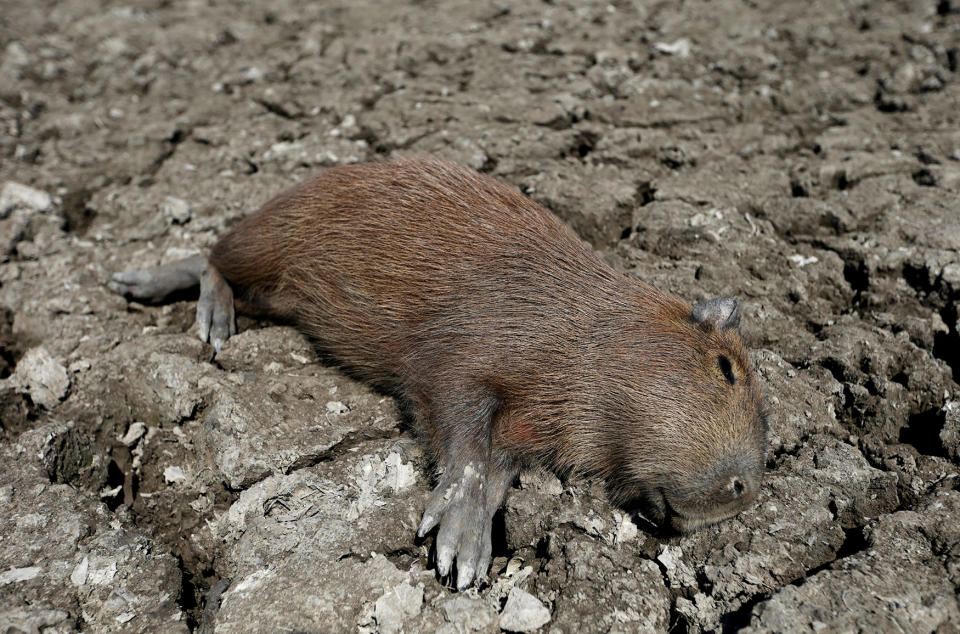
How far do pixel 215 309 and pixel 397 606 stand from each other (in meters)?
1.62

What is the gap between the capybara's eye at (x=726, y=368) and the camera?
7.45 feet

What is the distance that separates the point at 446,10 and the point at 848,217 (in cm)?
304

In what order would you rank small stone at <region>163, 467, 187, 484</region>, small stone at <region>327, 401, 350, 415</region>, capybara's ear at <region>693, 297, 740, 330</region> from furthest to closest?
small stone at <region>327, 401, 350, 415</region> → small stone at <region>163, 467, 187, 484</region> → capybara's ear at <region>693, 297, 740, 330</region>

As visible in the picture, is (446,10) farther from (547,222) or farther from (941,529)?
(941,529)

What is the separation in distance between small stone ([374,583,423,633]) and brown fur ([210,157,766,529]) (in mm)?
476

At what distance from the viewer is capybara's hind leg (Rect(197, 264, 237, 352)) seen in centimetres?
302

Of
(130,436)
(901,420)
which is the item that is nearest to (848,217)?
(901,420)

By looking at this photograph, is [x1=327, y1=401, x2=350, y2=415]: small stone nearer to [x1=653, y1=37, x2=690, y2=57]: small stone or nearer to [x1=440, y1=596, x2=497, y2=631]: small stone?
[x1=440, y1=596, x2=497, y2=631]: small stone

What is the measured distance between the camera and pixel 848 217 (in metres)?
3.22

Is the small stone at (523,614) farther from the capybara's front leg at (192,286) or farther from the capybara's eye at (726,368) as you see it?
the capybara's front leg at (192,286)

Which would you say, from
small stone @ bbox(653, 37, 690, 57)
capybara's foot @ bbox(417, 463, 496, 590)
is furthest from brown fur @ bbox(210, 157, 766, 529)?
small stone @ bbox(653, 37, 690, 57)

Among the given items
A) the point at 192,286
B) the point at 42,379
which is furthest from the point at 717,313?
the point at 42,379

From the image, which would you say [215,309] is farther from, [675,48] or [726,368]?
[675,48]

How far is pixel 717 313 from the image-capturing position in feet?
7.87
